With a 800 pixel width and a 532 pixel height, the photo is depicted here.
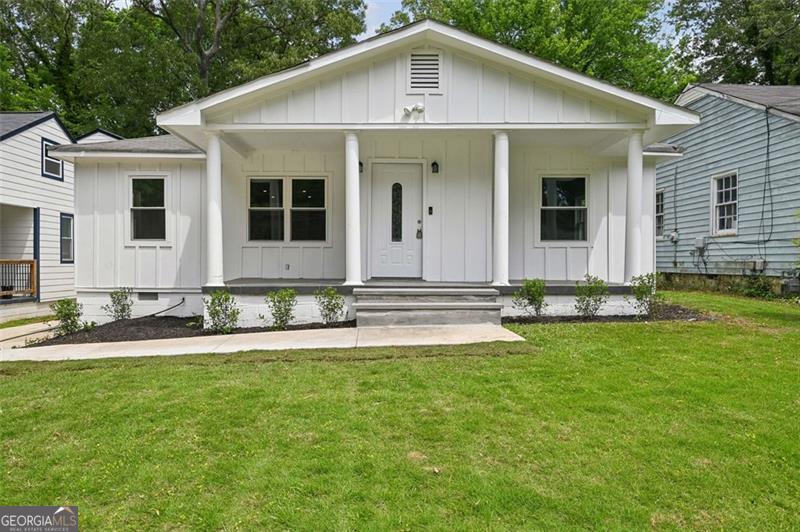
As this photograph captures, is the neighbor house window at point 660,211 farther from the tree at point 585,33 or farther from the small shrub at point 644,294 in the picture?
the small shrub at point 644,294

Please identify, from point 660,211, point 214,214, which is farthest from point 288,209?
point 660,211

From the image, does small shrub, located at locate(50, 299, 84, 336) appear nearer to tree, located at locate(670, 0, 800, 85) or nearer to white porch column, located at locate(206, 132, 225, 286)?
white porch column, located at locate(206, 132, 225, 286)

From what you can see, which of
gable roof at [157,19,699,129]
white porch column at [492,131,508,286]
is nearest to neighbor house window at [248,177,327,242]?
gable roof at [157,19,699,129]

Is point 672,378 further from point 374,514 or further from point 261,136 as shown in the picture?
point 261,136

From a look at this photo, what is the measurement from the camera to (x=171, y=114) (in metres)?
7.03

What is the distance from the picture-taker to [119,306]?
8.52 meters

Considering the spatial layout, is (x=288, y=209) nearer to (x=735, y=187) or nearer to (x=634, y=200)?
(x=634, y=200)

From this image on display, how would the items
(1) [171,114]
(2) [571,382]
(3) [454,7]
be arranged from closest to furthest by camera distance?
(2) [571,382] → (1) [171,114] → (3) [454,7]

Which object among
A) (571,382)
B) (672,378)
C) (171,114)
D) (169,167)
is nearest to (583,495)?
(571,382)

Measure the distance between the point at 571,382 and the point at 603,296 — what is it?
3796mm

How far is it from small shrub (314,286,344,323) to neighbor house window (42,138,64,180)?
1155 centimetres

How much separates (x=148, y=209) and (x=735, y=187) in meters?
14.0

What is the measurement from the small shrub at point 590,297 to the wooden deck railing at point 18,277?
13.7 metres

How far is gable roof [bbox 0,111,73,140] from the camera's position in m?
12.3
